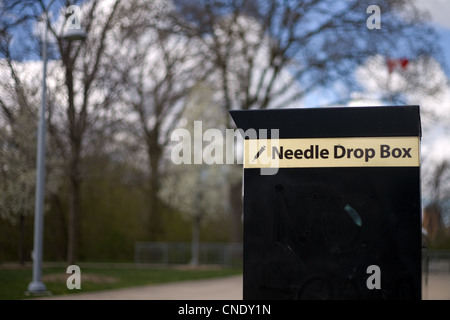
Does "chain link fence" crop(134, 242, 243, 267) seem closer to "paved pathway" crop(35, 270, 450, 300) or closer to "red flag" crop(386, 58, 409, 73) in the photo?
"red flag" crop(386, 58, 409, 73)

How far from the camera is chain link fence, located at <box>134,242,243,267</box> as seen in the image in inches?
1202

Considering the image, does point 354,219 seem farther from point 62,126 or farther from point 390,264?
point 62,126

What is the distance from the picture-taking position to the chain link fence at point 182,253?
3053 centimetres

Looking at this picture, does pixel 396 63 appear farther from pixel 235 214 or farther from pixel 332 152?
pixel 332 152

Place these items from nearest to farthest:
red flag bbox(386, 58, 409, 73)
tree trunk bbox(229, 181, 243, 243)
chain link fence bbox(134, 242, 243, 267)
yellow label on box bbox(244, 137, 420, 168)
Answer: yellow label on box bbox(244, 137, 420, 168), red flag bbox(386, 58, 409, 73), chain link fence bbox(134, 242, 243, 267), tree trunk bbox(229, 181, 243, 243)

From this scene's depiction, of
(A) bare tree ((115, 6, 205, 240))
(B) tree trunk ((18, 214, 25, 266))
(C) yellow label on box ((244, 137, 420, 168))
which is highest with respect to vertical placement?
(A) bare tree ((115, 6, 205, 240))

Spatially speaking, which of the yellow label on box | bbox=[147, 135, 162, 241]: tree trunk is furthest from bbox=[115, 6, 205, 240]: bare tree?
the yellow label on box

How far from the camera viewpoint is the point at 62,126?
20031 mm

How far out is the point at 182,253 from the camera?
3055 cm

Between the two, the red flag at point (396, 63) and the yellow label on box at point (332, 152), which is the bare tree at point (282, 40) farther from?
the yellow label on box at point (332, 152)

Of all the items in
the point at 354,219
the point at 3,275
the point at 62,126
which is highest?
the point at 62,126
